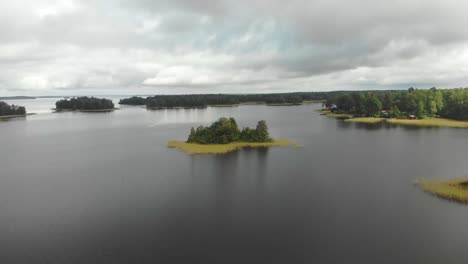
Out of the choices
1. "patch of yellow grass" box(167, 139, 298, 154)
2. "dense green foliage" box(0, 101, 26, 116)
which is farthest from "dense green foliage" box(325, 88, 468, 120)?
"dense green foliage" box(0, 101, 26, 116)

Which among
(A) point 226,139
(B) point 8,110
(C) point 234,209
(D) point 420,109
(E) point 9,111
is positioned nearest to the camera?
(C) point 234,209

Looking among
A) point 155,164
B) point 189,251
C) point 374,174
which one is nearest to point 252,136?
point 155,164

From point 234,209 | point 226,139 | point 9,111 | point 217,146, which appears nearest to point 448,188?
point 234,209

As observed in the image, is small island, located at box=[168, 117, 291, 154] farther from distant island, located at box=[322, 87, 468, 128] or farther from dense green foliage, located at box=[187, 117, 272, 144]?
distant island, located at box=[322, 87, 468, 128]

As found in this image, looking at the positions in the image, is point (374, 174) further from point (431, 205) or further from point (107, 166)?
point (107, 166)

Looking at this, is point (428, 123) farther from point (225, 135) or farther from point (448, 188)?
point (448, 188)

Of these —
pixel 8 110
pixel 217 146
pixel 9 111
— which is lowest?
pixel 217 146

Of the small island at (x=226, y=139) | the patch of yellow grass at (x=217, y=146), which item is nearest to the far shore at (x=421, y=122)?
the patch of yellow grass at (x=217, y=146)
